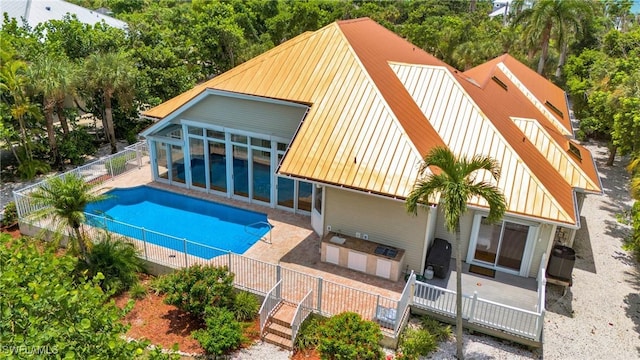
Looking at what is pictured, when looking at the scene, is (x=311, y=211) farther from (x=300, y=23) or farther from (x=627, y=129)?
(x=300, y=23)

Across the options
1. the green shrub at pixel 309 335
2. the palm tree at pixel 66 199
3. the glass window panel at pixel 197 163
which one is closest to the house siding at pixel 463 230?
the green shrub at pixel 309 335

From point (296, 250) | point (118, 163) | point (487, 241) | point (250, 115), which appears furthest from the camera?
point (118, 163)

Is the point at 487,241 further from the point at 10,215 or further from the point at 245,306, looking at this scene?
the point at 10,215

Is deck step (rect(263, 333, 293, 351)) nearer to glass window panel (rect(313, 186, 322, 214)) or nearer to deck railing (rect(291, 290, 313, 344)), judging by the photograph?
deck railing (rect(291, 290, 313, 344))

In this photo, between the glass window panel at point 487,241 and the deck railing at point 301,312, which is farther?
the glass window panel at point 487,241

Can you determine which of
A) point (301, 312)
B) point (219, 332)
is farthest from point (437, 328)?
point (219, 332)

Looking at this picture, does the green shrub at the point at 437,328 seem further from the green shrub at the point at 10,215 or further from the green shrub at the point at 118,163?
the green shrub at the point at 10,215

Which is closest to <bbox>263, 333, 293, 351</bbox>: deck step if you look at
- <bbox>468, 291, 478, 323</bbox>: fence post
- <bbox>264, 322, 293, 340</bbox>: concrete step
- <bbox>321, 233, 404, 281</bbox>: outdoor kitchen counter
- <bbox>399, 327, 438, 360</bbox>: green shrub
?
<bbox>264, 322, 293, 340</bbox>: concrete step
